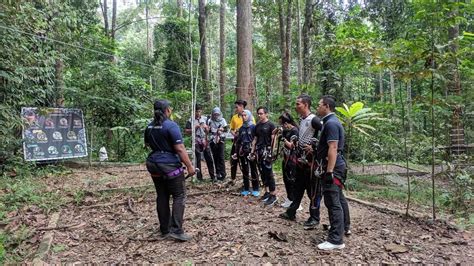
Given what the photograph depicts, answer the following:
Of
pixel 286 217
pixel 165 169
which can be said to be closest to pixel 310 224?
pixel 286 217

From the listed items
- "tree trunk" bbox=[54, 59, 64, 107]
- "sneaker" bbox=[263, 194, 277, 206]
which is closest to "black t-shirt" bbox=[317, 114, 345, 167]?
"sneaker" bbox=[263, 194, 277, 206]

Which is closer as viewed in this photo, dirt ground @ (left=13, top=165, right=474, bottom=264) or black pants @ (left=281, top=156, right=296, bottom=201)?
dirt ground @ (left=13, top=165, right=474, bottom=264)

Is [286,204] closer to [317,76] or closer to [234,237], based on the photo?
[234,237]

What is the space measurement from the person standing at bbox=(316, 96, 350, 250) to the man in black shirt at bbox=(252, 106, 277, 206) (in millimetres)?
1915

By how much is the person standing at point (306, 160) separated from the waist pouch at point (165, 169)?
1.72 m

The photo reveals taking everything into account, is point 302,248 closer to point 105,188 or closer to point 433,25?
point 433,25

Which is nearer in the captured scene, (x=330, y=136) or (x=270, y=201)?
(x=330, y=136)

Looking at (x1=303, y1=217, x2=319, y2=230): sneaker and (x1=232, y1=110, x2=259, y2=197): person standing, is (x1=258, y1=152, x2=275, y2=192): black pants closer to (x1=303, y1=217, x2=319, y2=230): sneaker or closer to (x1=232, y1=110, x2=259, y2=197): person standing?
(x1=232, y1=110, x2=259, y2=197): person standing

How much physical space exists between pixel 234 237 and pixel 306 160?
4.64 feet

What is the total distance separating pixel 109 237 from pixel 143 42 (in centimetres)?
3799

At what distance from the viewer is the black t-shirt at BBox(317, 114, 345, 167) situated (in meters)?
4.10

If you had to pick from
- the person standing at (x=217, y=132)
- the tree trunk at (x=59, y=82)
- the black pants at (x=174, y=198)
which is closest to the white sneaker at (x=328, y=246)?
the black pants at (x=174, y=198)

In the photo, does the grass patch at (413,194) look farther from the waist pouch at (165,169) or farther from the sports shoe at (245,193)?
the waist pouch at (165,169)

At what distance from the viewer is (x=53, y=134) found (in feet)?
32.0
